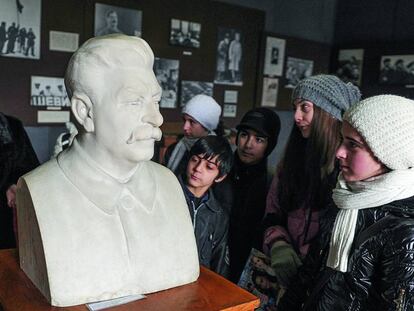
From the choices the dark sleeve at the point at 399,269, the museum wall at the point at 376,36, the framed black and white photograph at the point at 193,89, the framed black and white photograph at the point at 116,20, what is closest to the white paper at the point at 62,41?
the framed black and white photograph at the point at 116,20

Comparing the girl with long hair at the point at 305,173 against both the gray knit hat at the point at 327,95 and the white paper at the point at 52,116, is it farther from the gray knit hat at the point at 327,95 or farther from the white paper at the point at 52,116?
the white paper at the point at 52,116

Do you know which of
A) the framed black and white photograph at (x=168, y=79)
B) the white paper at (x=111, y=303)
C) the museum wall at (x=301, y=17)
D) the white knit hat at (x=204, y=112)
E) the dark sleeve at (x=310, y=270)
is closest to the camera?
the white paper at (x=111, y=303)

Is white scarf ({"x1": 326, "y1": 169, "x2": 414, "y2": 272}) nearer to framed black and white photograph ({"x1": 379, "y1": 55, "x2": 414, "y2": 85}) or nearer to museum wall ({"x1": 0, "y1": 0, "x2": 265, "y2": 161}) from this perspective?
museum wall ({"x1": 0, "y1": 0, "x2": 265, "y2": 161})

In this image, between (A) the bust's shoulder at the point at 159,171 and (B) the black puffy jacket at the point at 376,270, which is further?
(A) the bust's shoulder at the point at 159,171

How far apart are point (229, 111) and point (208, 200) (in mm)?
2329

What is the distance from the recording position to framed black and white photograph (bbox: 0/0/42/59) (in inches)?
113

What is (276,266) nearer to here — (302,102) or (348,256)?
(348,256)

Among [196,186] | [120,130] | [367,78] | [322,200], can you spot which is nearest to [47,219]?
[120,130]

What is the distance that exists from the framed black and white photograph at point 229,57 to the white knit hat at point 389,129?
2.75 meters

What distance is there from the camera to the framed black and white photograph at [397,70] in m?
4.36

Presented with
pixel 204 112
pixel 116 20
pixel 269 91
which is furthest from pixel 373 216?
pixel 269 91

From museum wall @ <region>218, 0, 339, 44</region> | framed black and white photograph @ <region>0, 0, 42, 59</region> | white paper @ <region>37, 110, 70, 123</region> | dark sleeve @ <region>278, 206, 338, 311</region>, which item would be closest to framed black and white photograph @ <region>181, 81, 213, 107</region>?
museum wall @ <region>218, 0, 339, 44</region>

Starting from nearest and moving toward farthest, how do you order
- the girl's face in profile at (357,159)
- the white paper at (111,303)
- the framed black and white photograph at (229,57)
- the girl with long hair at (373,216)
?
the white paper at (111,303) → the girl with long hair at (373,216) → the girl's face in profile at (357,159) → the framed black and white photograph at (229,57)

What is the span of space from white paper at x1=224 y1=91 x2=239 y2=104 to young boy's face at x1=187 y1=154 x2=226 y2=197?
7.19ft
